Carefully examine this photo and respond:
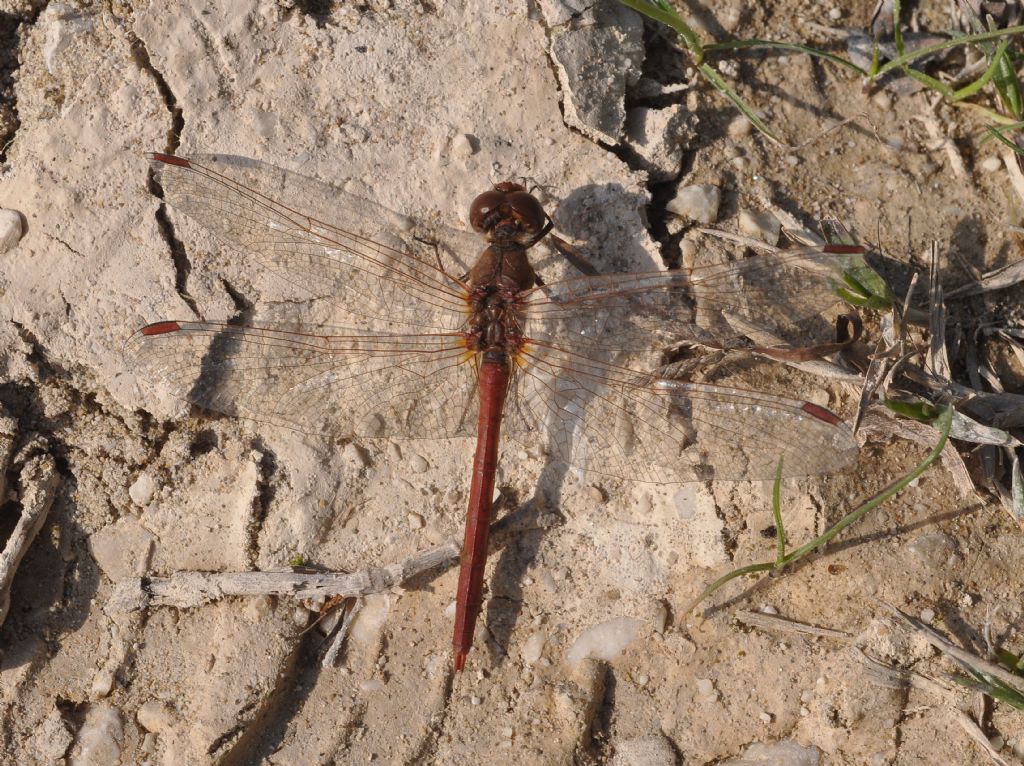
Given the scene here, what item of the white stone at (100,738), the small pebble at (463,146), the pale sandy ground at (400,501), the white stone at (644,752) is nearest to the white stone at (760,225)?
the pale sandy ground at (400,501)

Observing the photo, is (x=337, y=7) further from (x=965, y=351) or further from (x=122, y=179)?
(x=965, y=351)

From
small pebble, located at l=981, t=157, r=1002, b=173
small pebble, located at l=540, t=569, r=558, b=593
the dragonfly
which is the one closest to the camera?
the dragonfly

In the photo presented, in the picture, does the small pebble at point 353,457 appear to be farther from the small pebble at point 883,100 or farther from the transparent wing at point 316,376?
the small pebble at point 883,100

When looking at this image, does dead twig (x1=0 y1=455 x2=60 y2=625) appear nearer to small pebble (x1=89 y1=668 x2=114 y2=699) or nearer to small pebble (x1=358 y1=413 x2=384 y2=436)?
small pebble (x1=89 y1=668 x2=114 y2=699)

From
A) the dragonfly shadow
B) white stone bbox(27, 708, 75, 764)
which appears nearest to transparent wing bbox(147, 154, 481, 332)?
the dragonfly shadow

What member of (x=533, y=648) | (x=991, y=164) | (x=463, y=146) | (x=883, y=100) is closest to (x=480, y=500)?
(x=533, y=648)

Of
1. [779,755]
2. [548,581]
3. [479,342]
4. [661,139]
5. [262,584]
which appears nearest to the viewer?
[779,755]

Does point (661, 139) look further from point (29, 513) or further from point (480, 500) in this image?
point (29, 513)
